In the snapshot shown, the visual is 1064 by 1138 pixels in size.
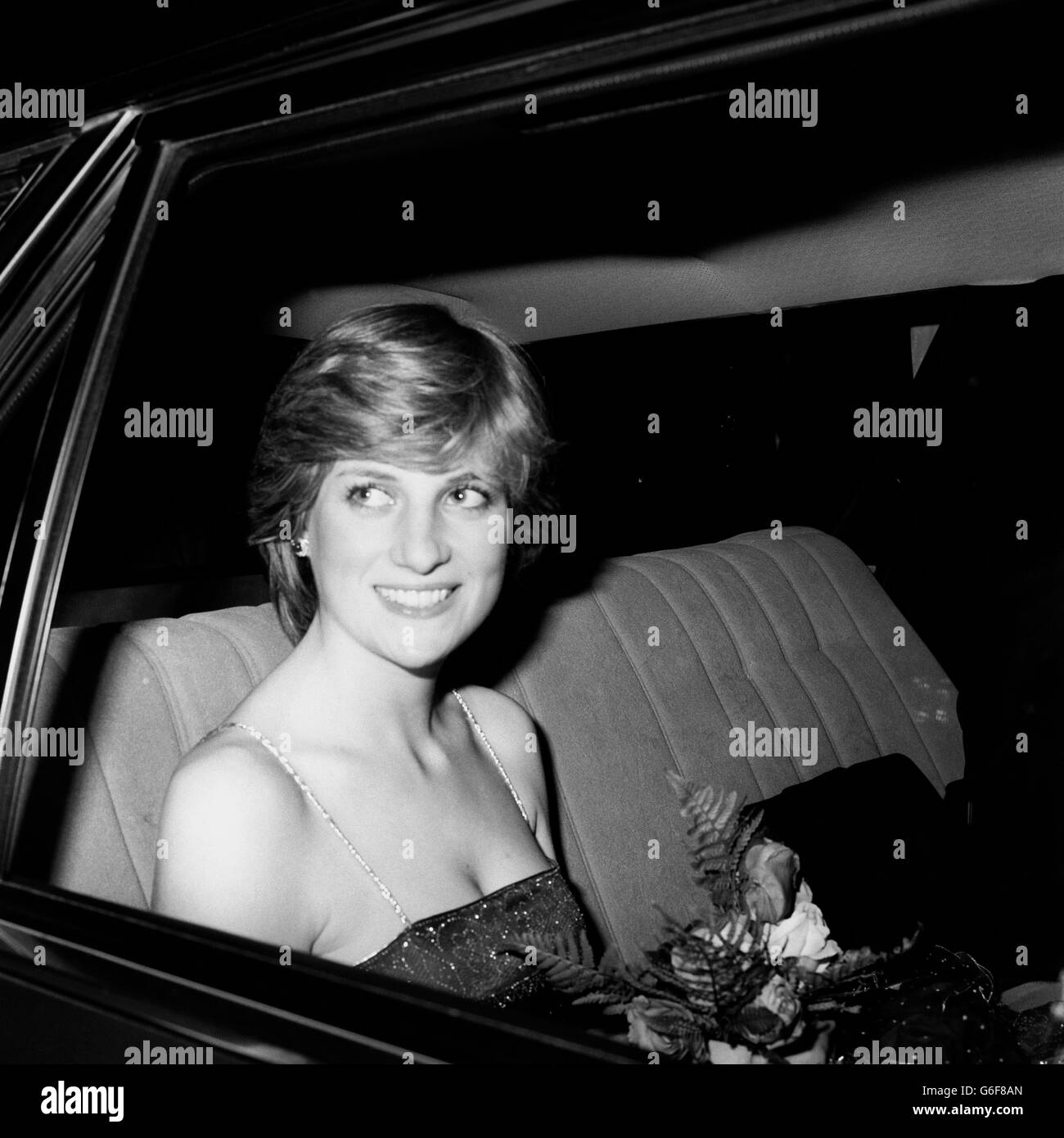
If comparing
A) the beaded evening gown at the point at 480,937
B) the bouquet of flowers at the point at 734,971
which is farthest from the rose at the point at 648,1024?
the beaded evening gown at the point at 480,937

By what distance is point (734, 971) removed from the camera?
2.99 ft

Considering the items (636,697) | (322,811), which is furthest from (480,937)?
(636,697)

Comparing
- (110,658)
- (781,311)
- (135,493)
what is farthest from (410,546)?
(135,493)

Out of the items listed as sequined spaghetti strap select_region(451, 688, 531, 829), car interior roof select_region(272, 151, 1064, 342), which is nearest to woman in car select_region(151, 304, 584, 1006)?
sequined spaghetti strap select_region(451, 688, 531, 829)

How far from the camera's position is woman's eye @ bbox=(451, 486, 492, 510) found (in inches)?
57.6

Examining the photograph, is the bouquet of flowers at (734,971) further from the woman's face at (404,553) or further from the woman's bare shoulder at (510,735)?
the woman's bare shoulder at (510,735)

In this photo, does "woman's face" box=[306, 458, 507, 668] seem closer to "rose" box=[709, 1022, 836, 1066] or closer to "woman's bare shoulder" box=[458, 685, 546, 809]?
"woman's bare shoulder" box=[458, 685, 546, 809]

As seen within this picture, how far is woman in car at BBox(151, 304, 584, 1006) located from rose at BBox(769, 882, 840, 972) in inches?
19.9

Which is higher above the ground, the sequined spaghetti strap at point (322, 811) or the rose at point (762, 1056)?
the sequined spaghetti strap at point (322, 811)

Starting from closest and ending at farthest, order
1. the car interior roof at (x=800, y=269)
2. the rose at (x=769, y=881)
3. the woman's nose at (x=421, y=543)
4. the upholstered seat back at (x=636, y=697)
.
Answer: the rose at (x=769, y=881) < the woman's nose at (x=421, y=543) < the upholstered seat back at (x=636, y=697) < the car interior roof at (x=800, y=269)

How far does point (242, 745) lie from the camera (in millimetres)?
1401

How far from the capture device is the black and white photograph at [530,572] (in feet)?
2.80

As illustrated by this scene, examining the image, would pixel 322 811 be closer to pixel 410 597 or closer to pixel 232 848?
pixel 232 848

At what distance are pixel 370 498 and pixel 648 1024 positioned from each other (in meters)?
0.74
